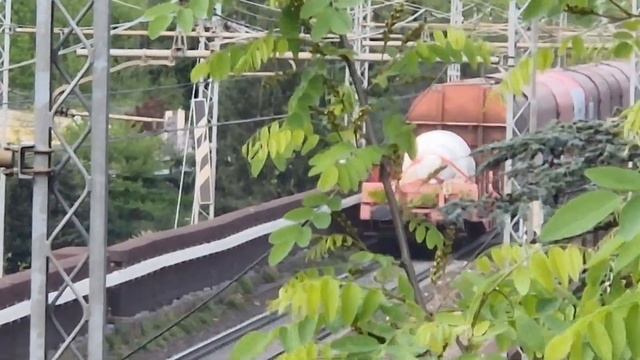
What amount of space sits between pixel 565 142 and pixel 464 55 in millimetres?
1804

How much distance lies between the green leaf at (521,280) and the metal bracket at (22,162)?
2709 millimetres

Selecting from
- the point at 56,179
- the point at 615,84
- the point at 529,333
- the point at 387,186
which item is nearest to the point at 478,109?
the point at 615,84

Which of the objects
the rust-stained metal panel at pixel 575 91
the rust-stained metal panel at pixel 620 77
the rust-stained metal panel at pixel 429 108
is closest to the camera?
the rust-stained metal panel at pixel 575 91

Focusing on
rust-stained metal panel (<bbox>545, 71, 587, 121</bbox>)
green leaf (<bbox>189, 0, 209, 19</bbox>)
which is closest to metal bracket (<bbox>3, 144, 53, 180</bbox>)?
green leaf (<bbox>189, 0, 209, 19</bbox>)

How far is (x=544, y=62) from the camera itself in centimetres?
277

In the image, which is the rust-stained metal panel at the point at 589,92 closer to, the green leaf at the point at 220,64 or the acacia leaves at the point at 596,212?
the green leaf at the point at 220,64

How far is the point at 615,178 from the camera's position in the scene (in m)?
1.45

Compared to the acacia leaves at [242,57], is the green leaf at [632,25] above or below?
above

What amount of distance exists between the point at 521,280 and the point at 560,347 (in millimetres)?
347

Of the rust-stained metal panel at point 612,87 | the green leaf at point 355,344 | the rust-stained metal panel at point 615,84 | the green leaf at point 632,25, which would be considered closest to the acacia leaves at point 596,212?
the green leaf at point 355,344

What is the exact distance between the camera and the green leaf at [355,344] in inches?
76.5

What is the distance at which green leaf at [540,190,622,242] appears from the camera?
1397 millimetres

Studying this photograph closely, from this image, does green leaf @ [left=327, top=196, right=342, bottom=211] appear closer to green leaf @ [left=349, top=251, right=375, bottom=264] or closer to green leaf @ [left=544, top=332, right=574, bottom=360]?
green leaf @ [left=349, top=251, right=375, bottom=264]

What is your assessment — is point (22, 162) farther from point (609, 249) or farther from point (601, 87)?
point (601, 87)
